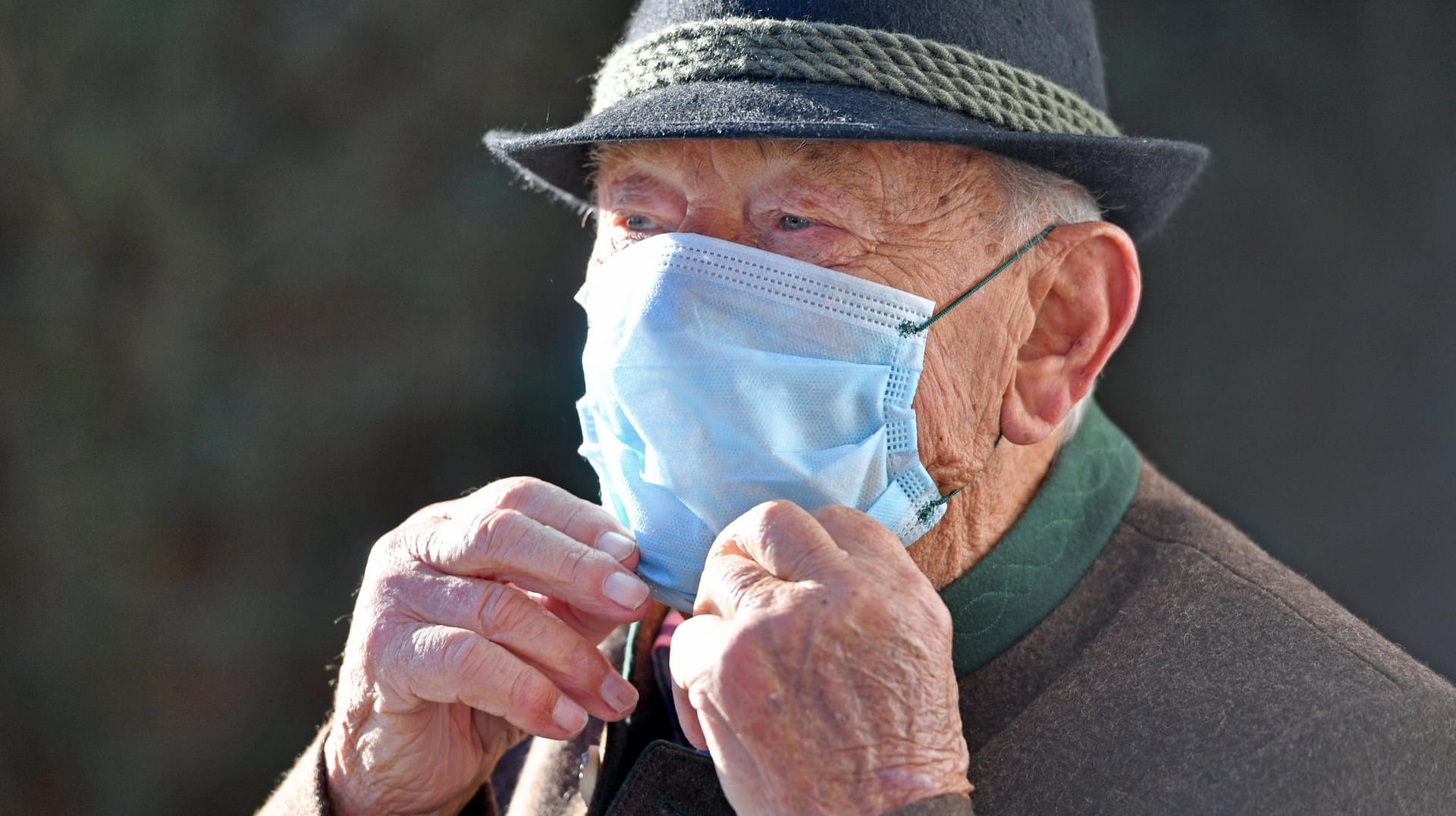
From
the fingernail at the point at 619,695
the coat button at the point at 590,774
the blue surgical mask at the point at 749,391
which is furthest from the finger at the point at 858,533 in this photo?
the coat button at the point at 590,774

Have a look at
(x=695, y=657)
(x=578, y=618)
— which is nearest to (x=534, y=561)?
(x=578, y=618)

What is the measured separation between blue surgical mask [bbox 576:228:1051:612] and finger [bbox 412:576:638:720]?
0.57 feet

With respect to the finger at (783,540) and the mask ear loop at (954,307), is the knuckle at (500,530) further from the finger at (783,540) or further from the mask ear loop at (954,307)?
the mask ear loop at (954,307)

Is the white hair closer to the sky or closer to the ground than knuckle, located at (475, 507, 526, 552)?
closer to the sky

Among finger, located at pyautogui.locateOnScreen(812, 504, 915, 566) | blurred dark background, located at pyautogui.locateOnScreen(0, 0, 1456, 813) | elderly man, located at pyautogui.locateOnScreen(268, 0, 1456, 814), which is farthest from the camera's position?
blurred dark background, located at pyautogui.locateOnScreen(0, 0, 1456, 813)

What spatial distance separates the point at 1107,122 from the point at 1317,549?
255 centimetres

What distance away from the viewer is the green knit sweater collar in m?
1.91

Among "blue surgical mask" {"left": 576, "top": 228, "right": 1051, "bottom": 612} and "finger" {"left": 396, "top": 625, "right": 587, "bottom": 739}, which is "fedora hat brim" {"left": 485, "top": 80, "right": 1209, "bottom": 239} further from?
"finger" {"left": 396, "top": 625, "right": 587, "bottom": 739}

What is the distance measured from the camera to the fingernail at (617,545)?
183 centimetres

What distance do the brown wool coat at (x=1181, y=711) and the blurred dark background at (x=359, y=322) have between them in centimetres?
209

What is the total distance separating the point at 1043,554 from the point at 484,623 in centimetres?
98

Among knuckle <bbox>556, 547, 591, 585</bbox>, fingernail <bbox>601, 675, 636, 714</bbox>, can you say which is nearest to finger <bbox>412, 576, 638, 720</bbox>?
fingernail <bbox>601, 675, 636, 714</bbox>

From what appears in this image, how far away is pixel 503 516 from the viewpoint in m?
1.88

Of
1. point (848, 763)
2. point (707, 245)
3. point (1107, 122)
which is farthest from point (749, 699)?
point (1107, 122)
